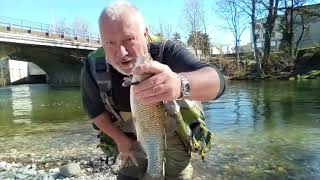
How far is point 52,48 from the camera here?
59.1m

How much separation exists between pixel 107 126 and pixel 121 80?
0.47 m

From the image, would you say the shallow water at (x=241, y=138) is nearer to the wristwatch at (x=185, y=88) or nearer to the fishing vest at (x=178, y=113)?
the fishing vest at (x=178, y=113)

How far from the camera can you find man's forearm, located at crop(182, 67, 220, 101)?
262 cm

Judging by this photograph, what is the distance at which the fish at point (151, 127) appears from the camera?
247 cm

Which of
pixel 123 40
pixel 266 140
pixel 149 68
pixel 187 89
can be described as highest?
pixel 123 40

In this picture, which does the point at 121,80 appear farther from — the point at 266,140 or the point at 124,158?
the point at 266,140

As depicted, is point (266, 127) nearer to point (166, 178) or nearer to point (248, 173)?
point (248, 173)

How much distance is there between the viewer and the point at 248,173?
1038 cm

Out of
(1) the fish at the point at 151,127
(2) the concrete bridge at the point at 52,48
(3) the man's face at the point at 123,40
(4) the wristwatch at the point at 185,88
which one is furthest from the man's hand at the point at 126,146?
(2) the concrete bridge at the point at 52,48

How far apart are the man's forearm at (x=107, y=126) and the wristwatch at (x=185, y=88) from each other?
115 cm

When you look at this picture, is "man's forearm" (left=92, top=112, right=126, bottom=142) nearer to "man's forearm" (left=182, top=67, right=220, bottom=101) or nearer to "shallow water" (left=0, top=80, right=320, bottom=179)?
"man's forearm" (left=182, top=67, right=220, bottom=101)

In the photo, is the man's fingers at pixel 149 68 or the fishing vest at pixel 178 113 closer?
the man's fingers at pixel 149 68

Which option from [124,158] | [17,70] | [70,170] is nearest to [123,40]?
[124,158]

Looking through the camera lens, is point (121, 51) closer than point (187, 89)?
No
